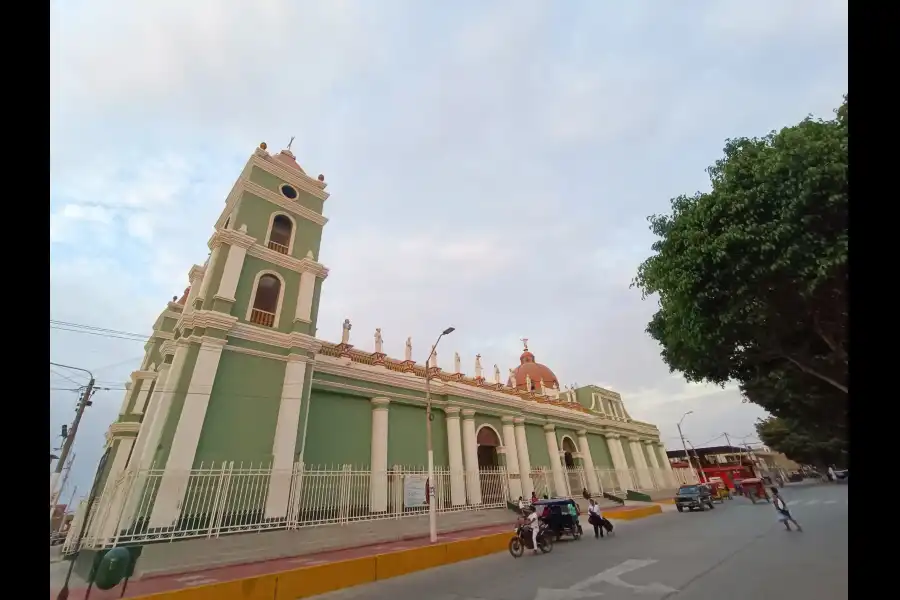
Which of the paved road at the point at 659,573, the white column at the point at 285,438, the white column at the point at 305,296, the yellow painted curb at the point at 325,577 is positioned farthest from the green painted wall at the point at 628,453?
the white column at the point at 305,296

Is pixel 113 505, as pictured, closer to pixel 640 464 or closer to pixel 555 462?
pixel 555 462

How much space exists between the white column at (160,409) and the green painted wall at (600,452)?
2652 centimetres

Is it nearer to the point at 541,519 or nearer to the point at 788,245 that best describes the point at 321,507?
the point at 541,519

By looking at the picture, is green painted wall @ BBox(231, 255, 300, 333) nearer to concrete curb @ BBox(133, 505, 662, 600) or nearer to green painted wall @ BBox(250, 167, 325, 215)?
green painted wall @ BBox(250, 167, 325, 215)

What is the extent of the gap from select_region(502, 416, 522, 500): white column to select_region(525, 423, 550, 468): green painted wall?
2.19 m

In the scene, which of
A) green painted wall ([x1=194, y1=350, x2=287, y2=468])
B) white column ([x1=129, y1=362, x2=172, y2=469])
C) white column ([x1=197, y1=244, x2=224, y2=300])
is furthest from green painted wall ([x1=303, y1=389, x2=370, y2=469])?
white column ([x1=197, y1=244, x2=224, y2=300])

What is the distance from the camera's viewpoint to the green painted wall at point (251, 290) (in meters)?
13.8

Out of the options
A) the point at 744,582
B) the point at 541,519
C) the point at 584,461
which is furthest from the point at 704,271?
the point at 584,461

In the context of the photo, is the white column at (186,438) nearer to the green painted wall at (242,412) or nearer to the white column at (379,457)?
the green painted wall at (242,412)

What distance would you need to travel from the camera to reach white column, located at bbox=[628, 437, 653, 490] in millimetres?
30031

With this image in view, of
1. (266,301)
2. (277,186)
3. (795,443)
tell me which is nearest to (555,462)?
(266,301)
